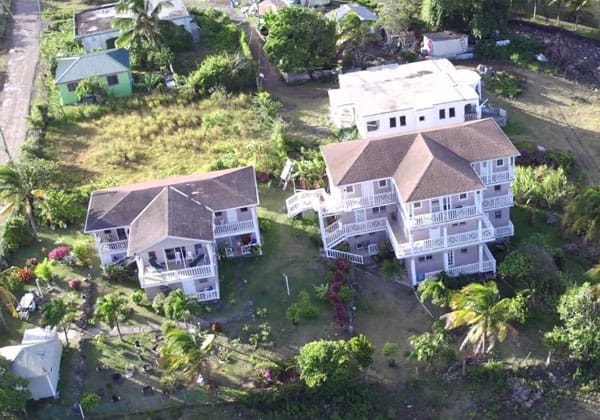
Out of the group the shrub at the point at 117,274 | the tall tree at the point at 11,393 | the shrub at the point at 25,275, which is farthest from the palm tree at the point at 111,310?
the shrub at the point at 25,275

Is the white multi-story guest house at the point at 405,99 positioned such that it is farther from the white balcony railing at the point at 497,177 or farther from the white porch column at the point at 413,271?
the white porch column at the point at 413,271

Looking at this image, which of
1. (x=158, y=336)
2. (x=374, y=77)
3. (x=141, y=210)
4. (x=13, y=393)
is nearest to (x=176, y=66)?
(x=374, y=77)

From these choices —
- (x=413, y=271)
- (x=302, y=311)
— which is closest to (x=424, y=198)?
(x=413, y=271)

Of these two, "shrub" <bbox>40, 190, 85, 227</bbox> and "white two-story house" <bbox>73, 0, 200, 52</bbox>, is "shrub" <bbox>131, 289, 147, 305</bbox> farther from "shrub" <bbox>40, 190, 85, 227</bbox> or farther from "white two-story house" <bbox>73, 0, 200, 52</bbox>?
"white two-story house" <bbox>73, 0, 200, 52</bbox>

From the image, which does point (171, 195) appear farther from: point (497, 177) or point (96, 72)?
point (96, 72)

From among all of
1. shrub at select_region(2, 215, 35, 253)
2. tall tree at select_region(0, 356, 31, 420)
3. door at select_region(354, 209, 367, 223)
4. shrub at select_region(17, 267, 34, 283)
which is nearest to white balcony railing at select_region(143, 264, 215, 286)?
shrub at select_region(17, 267, 34, 283)

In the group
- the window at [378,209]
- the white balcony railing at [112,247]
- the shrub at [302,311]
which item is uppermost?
the window at [378,209]

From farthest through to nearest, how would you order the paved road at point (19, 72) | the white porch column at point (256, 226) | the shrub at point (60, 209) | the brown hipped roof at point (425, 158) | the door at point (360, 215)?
1. the paved road at point (19, 72)
2. the shrub at point (60, 209)
3. the white porch column at point (256, 226)
4. the door at point (360, 215)
5. the brown hipped roof at point (425, 158)
